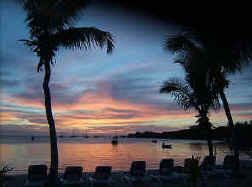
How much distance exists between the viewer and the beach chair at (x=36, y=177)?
10758mm

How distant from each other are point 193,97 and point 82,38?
292 inches

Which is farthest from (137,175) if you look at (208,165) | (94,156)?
(94,156)

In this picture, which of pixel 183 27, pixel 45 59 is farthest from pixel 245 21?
pixel 45 59

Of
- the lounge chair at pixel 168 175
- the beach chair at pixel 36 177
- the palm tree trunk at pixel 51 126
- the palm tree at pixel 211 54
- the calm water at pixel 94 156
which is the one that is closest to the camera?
the palm tree at pixel 211 54

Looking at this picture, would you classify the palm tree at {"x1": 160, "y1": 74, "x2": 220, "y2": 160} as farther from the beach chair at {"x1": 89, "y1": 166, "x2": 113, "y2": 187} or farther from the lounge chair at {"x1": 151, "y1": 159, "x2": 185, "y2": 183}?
the beach chair at {"x1": 89, "y1": 166, "x2": 113, "y2": 187}

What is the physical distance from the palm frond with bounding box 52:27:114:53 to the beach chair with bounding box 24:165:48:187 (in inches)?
178

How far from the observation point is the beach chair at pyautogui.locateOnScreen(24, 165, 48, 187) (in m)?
10.8

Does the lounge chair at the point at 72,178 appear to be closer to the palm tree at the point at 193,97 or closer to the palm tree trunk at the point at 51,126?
the palm tree trunk at the point at 51,126

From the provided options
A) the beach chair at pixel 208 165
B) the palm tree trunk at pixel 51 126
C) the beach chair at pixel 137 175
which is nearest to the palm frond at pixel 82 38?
the palm tree trunk at pixel 51 126

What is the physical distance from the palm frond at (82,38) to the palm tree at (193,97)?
20.9 ft

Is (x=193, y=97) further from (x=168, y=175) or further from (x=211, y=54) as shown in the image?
(x=211, y=54)

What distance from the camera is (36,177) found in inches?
435

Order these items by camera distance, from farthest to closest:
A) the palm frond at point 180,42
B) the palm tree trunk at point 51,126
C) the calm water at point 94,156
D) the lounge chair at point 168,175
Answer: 1. the calm water at point 94,156
2. the lounge chair at point 168,175
3. the palm tree trunk at point 51,126
4. the palm frond at point 180,42

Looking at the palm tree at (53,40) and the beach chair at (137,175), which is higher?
the palm tree at (53,40)
